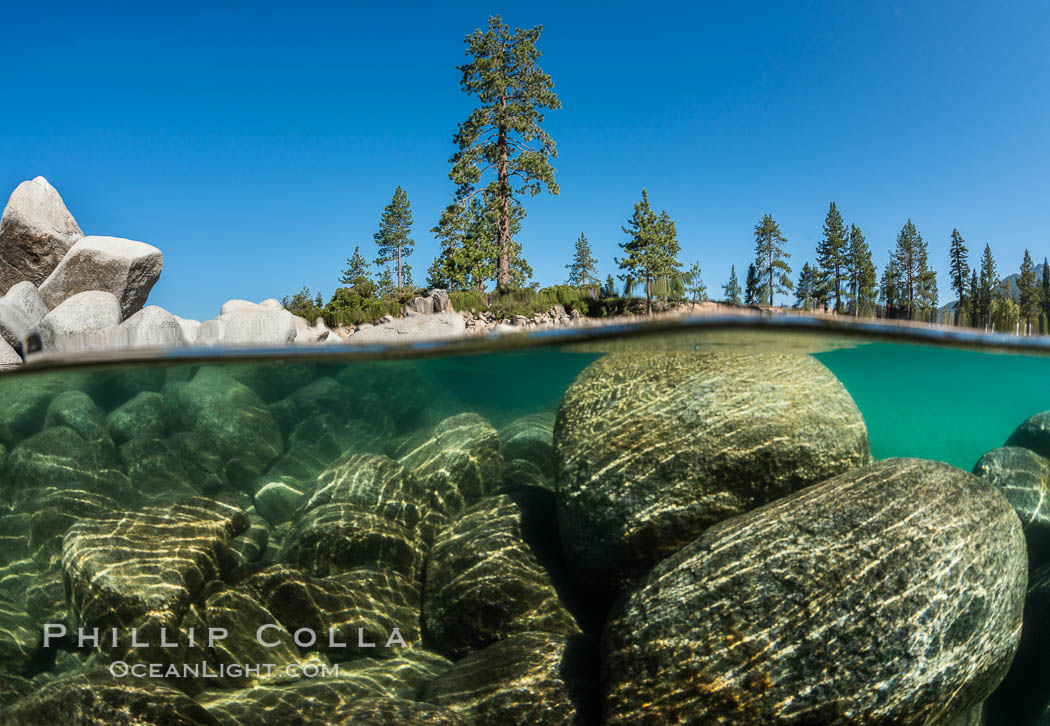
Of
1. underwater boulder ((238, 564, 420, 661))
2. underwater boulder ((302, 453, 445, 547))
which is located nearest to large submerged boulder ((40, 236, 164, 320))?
underwater boulder ((302, 453, 445, 547))

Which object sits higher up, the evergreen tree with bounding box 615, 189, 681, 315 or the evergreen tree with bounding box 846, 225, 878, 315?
the evergreen tree with bounding box 615, 189, 681, 315

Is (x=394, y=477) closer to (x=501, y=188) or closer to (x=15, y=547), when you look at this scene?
(x=15, y=547)

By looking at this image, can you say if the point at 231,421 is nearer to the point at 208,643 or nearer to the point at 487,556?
the point at 208,643

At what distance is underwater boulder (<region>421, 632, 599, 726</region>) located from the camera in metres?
4.78

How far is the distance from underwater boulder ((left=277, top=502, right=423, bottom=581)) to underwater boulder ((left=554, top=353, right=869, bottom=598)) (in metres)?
2.47

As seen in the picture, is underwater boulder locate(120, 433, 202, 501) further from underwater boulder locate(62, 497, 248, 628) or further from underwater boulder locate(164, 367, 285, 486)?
underwater boulder locate(62, 497, 248, 628)

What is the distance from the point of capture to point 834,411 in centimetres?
641

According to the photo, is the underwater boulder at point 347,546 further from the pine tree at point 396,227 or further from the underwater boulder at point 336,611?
the pine tree at point 396,227

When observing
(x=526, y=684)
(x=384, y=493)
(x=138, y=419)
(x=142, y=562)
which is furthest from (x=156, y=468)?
(x=526, y=684)

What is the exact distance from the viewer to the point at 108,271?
1681cm

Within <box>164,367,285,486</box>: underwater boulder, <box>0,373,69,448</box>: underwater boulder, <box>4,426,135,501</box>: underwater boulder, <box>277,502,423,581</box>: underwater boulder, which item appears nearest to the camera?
<box>277,502,423,581</box>: underwater boulder

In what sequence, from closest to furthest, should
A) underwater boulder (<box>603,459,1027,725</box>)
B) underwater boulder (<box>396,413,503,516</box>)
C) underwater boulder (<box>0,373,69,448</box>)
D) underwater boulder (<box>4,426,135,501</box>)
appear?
underwater boulder (<box>603,459,1027,725</box>)
underwater boulder (<box>396,413,503,516</box>)
underwater boulder (<box>4,426,135,501</box>)
underwater boulder (<box>0,373,69,448</box>)

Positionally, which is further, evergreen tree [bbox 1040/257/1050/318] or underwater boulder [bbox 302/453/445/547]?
evergreen tree [bbox 1040/257/1050/318]

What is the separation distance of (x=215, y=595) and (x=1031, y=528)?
11713 millimetres
